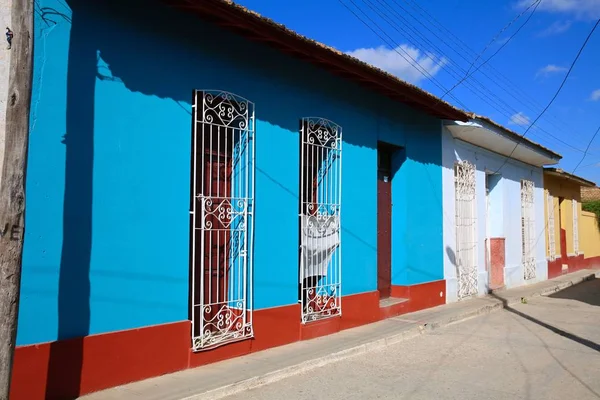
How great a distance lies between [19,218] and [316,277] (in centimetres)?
453

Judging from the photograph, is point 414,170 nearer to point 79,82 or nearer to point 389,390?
point 389,390

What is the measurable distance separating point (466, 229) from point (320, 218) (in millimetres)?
5469

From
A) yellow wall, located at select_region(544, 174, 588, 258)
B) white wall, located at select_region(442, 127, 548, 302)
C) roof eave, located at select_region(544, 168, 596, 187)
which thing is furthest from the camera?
yellow wall, located at select_region(544, 174, 588, 258)

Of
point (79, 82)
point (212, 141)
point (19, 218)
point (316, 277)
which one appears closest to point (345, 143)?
point (316, 277)

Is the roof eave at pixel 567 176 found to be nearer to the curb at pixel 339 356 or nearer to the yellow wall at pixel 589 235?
the yellow wall at pixel 589 235

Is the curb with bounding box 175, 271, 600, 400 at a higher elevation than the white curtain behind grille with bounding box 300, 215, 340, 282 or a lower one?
lower

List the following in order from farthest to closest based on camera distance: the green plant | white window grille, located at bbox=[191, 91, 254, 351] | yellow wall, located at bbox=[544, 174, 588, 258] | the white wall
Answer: the green plant, yellow wall, located at bbox=[544, 174, 588, 258], the white wall, white window grille, located at bbox=[191, 91, 254, 351]

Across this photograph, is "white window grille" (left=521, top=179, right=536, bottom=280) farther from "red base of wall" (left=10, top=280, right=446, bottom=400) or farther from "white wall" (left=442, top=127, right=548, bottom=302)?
"red base of wall" (left=10, top=280, right=446, bottom=400)

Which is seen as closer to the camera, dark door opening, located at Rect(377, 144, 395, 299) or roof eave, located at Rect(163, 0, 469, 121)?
roof eave, located at Rect(163, 0, 469, 121)

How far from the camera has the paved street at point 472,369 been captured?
4969 mm

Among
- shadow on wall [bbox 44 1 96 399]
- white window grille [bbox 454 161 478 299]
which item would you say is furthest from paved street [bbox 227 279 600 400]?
white window grille [bbox 454 161 478 299]

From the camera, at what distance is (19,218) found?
3033 millimetres

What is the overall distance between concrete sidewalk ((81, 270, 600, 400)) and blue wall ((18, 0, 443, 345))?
0.55 m

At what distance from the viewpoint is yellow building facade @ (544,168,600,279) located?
56.0 ft
